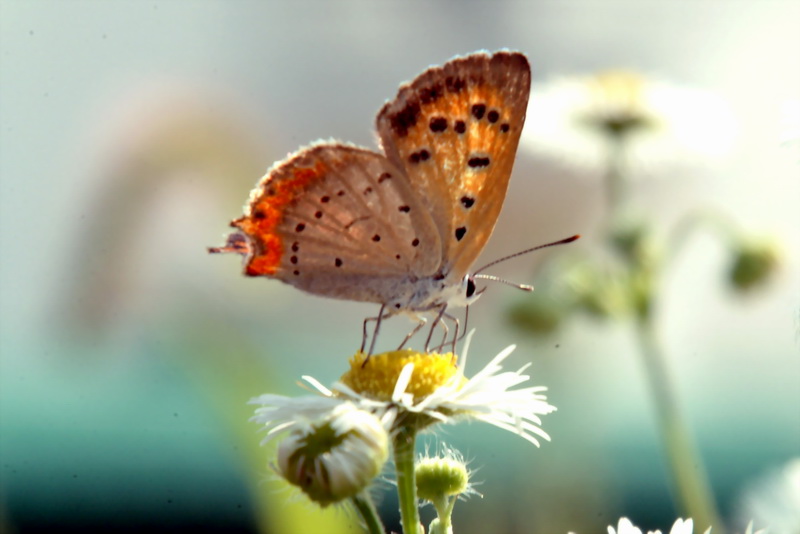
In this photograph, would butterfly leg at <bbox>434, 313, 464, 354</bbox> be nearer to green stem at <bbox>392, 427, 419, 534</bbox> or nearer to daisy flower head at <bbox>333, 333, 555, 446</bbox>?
daisy flower head at <bbox>333, 333, 555, 446</bbox>

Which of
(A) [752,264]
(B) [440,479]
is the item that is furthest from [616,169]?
(B) [440,479]

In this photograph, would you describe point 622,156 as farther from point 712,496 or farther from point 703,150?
point 712,496

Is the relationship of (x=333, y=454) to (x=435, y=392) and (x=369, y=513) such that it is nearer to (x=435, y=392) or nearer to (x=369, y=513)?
(x=369, y=513)

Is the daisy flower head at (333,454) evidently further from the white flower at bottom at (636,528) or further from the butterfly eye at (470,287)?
the butterfly eye at (470,287)

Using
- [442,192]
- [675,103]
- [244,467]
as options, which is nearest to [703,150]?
[675,103]

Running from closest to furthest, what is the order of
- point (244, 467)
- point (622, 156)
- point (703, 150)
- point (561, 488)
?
1. point (244, 467)
2. point (561, 488)
3. point (622, 156)
4. point (703, 150)

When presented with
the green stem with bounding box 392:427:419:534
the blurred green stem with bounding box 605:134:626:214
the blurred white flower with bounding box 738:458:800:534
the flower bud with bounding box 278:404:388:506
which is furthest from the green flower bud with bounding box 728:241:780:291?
the flower bud with bounding box 278:404:388:506
